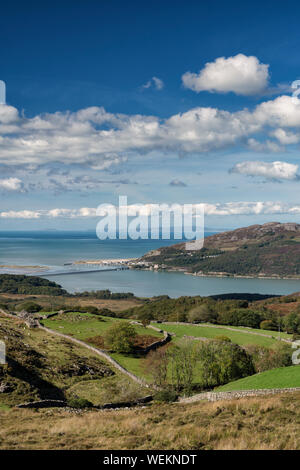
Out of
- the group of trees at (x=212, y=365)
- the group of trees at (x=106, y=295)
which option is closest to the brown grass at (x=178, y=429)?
the group of trees at (x=212, y=365)

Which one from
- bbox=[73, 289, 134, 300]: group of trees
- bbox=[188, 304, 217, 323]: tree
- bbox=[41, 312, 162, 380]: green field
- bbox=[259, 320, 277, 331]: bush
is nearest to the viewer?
bbox=[41, 312, 162, 380]: green field

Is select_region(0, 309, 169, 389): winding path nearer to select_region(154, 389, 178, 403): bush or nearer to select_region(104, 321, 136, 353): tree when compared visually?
select_region(104, 321, 136, 353): tree

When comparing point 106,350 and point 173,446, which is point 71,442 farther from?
point 106,350

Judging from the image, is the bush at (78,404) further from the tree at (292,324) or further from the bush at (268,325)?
the tree at (292,324)

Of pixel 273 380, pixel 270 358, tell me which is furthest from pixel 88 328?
pixel 273 380

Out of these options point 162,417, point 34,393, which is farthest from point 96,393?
point 162,417

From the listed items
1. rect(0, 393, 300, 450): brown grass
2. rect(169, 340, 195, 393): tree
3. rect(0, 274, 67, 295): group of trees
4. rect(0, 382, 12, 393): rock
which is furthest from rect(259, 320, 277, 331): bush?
rect(0, 274, 67, 295): group of trees
